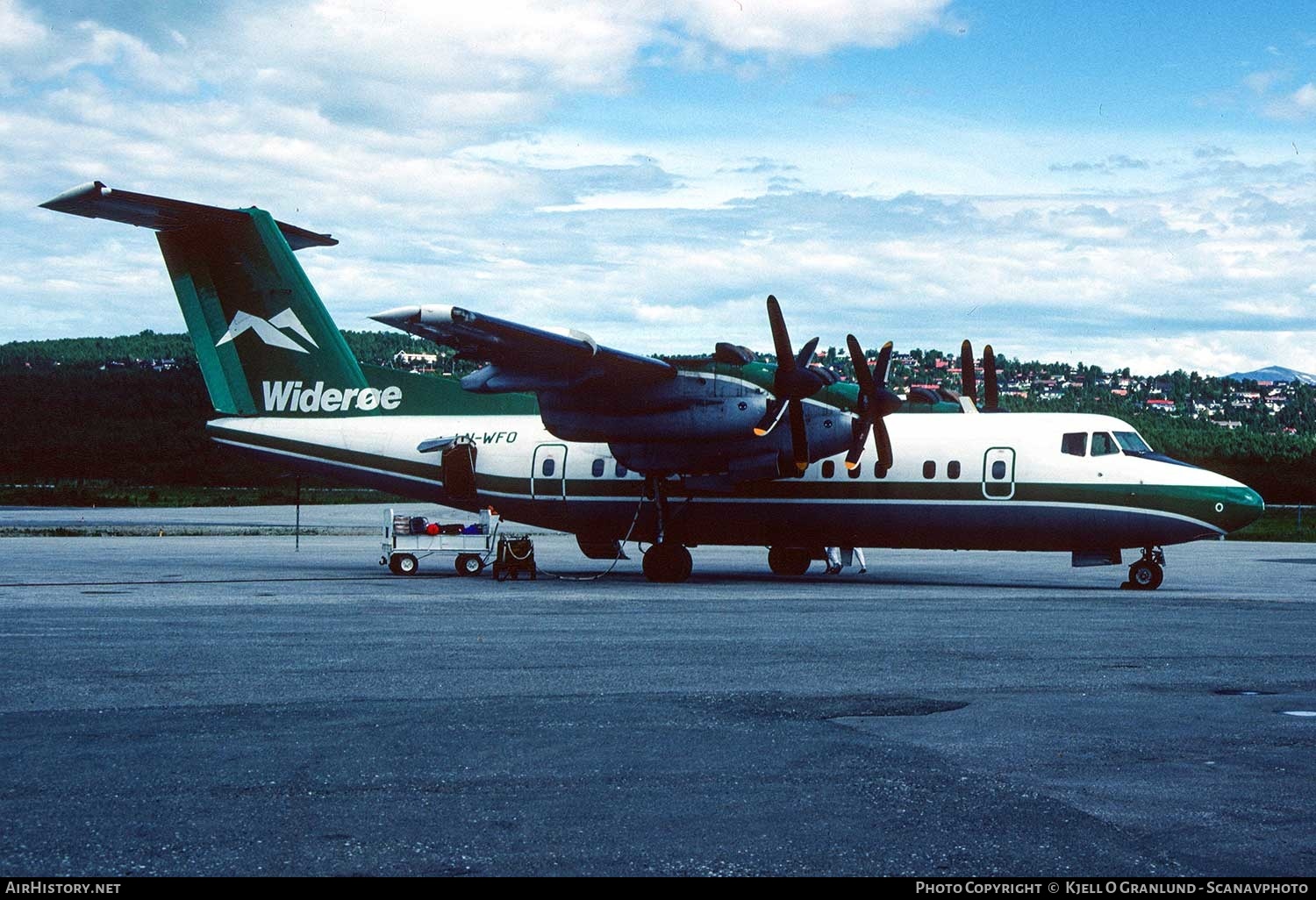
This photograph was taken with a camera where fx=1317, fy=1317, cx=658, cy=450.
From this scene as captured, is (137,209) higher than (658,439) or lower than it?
higher

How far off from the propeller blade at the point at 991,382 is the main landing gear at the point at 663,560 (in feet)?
24.8

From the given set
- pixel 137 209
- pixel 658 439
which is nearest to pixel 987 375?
pixel 658 439

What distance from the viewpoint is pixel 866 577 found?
28359 mm

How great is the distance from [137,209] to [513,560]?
33.8 ft

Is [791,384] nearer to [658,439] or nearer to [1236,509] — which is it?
[658,439]

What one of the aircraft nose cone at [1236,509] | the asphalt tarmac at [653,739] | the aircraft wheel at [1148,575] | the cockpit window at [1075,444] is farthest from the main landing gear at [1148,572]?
the asphalt tarmac at [653,739]

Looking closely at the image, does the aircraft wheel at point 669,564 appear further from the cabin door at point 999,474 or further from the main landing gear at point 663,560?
the cabin door at point 999,474

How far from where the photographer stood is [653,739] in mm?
9250

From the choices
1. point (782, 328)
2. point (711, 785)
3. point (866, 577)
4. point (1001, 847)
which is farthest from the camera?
point (866, 577)

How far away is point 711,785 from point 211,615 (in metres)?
11.6

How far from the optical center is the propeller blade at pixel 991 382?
28.6 meters

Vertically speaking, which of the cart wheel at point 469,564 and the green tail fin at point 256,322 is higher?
the green tail fin at point 256,322
